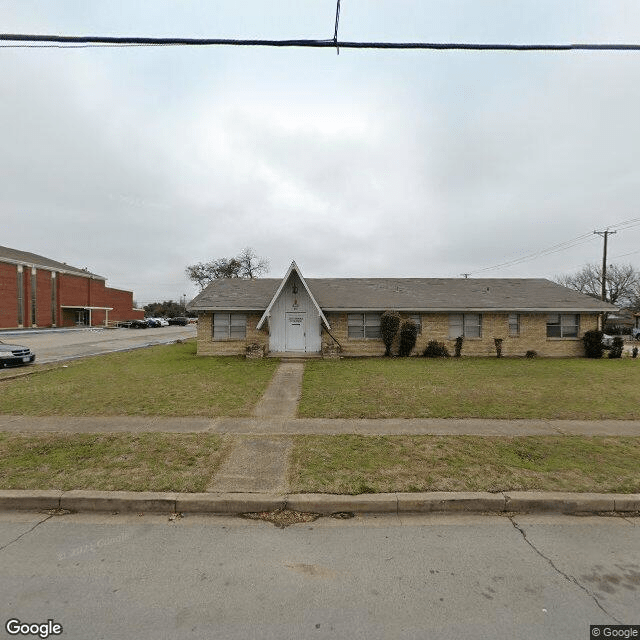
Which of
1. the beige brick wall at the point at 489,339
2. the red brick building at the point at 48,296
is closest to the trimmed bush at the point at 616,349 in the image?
the beige brick wall at the point at 489,339

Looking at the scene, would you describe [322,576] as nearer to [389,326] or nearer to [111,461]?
[111,461]

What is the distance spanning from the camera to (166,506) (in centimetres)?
395

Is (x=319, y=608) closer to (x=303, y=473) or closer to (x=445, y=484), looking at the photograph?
(x=303, y=473)

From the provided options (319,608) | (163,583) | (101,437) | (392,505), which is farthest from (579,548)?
(101,437)

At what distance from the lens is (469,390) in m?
9.86

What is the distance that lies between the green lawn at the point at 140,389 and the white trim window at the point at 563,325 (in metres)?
15.4

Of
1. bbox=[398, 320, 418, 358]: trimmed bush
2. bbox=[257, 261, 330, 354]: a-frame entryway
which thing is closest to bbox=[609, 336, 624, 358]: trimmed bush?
bbox=[398, 320, 418, 358]: trimmed bush

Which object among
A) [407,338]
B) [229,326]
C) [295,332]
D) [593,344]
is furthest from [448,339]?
[229,326]

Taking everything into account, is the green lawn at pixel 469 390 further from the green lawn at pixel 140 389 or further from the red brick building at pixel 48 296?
the red brick building at pixel 48 296

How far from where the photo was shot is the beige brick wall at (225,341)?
17781 mm

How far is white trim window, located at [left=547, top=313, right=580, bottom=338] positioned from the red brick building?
179ft

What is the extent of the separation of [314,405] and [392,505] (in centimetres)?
434

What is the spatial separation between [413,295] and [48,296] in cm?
5051

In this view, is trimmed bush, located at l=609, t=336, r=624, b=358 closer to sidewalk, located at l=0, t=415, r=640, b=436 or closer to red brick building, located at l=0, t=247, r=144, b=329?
sidewalk, located at l=0, t=415, r=640, b=436
